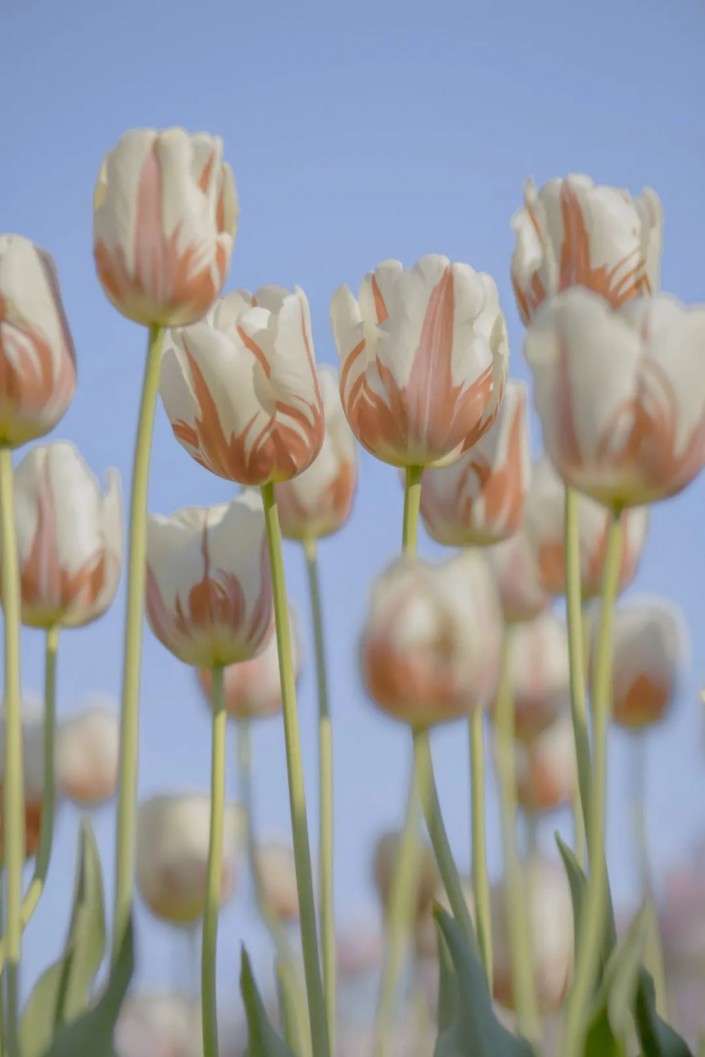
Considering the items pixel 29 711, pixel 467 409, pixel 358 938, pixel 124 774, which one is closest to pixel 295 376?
pixel 467 409

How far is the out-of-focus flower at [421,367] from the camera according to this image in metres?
0.58

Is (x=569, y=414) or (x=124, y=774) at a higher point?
(x=569, y=414)

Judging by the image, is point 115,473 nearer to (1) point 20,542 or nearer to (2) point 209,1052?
(1) point 20,542

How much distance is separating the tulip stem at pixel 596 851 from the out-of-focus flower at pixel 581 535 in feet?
0.56

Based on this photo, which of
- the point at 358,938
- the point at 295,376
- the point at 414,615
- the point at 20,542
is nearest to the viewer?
Answer: the point at 414,615

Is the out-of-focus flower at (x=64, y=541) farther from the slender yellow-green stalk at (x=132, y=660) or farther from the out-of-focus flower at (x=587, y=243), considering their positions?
the out-of-focus flower at (x=587, y=243)

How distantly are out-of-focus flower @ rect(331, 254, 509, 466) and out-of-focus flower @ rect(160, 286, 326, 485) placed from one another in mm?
21

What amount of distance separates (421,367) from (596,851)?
212mm

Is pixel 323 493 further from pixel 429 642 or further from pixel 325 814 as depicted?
pixel 429 642

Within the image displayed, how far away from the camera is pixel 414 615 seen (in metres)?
0.45

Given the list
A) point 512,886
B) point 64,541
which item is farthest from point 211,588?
point 512,886

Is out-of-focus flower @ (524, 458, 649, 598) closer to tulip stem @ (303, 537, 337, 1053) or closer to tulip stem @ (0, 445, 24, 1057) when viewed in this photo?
tulip stem @ (303, 537, 337, 1053)

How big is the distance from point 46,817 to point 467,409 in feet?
0.86

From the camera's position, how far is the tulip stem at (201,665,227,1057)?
53 centimetres
